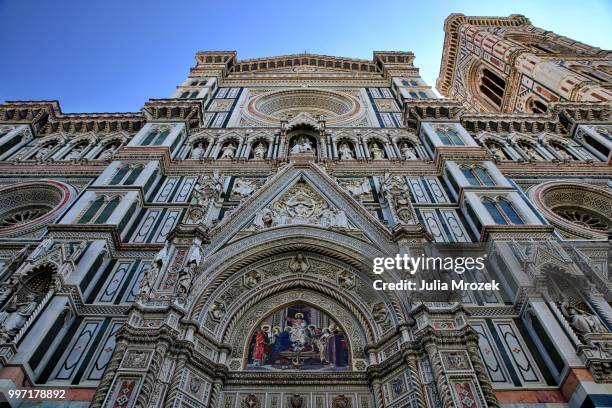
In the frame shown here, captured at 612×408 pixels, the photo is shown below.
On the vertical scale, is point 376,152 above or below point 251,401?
above

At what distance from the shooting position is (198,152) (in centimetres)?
1403

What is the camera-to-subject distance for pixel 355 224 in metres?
9.91

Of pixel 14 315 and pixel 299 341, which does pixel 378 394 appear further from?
pixel 14 315

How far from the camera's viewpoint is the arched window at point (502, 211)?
9594 mm

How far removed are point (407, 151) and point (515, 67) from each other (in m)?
16.9

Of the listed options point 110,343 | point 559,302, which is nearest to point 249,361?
point 110,343

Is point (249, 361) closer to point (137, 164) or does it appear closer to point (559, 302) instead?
point (559, 302)

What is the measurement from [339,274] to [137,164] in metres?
6.26

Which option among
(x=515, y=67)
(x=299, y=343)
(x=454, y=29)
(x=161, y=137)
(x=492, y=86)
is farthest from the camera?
(x=454, y=29)

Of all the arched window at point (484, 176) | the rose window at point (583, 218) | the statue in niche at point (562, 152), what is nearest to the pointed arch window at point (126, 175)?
the arched window at point (484, 176)

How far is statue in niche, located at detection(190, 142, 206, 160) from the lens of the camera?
13.7 metres

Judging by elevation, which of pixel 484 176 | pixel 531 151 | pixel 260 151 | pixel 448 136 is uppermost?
pixel 531 151

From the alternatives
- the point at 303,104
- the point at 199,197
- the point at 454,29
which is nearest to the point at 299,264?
the point at 199,197

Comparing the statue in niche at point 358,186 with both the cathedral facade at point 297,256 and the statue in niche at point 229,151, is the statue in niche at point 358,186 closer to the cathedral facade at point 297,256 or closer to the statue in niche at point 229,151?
the cathedral facade at point 297,256
